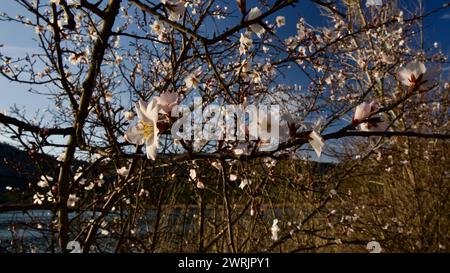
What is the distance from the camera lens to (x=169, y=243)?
434 cm

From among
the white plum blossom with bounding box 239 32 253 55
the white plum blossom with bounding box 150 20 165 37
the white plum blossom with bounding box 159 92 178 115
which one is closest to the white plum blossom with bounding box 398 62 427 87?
the white plum blossom with bounding box 159 92 178 115

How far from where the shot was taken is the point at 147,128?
129cm

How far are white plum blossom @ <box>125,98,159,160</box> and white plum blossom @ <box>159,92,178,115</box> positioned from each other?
0.02 metres

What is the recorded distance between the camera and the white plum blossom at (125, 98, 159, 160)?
1.17m

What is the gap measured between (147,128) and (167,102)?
0.57 feet

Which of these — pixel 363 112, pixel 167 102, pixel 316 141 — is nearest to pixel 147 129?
pixel 167 102

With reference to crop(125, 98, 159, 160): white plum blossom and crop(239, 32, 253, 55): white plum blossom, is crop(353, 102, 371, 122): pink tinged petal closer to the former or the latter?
crop(125, 98, 159, 160): white plum blossom

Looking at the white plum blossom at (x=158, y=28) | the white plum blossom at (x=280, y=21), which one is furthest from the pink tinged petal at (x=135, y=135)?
the white plum blossom at (x=280, y=21)

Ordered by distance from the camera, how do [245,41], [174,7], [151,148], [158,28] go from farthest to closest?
[158,28]
[245,41]
[174,7]
[151,148]

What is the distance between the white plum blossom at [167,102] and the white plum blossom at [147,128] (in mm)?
19

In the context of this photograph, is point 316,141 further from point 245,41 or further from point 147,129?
point 245,41
